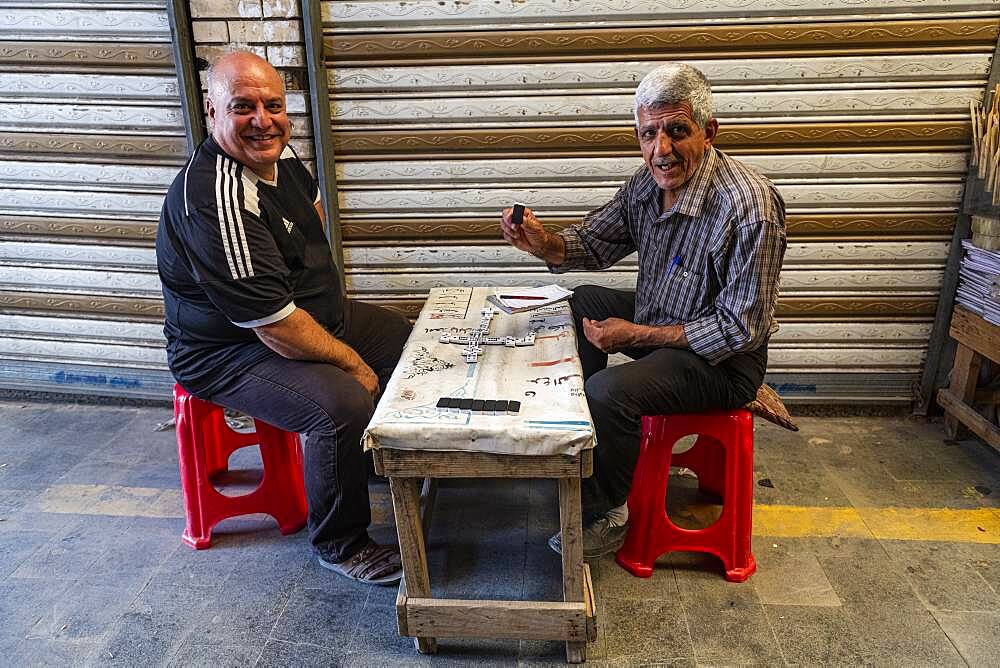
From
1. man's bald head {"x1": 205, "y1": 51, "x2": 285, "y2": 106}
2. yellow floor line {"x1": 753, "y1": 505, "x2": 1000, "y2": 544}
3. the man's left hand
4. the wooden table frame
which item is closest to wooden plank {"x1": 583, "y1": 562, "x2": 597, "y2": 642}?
the wooden table frame

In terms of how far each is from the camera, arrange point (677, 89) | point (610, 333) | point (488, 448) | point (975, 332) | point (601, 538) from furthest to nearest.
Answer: point (975, 332), point (601, 538), point (610, 333), point (677, 89), point (488, 448)

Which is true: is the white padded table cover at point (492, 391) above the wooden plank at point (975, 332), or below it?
above

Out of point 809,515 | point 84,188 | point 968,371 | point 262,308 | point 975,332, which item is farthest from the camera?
point 84,188

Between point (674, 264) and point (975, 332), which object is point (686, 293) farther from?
point (975, 332)

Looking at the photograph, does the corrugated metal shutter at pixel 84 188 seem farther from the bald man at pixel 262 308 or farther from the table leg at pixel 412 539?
the table leg at pixel 412 539

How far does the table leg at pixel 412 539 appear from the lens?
2.27m

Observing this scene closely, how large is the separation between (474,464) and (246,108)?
1.64 meters

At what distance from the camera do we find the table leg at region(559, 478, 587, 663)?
2.22 m

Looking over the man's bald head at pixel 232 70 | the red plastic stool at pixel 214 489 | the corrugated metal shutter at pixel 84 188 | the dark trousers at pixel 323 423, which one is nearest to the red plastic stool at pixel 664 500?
the dark trousers at pixel 323 423

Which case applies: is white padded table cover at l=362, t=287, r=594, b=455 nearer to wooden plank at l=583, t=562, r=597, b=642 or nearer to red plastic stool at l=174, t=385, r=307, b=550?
wooden plank at l=583, t=562, r=597, b=642

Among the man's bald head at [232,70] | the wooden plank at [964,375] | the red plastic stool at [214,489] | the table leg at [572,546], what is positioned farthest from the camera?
the wooden plank at [964,375]

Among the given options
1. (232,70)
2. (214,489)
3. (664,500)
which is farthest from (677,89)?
(214,489)

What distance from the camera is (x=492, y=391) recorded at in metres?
2.33

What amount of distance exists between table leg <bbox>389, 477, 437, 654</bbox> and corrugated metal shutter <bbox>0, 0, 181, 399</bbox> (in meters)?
2.64
